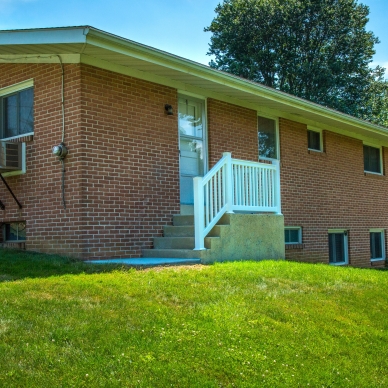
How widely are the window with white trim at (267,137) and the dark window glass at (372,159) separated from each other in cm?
481

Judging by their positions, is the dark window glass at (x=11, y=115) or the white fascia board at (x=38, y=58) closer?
the white fascia board at (x=38, y=58)

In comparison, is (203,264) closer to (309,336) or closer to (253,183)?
(253,183)

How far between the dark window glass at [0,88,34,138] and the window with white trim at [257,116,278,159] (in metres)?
5.21

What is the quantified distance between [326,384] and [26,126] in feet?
24.1

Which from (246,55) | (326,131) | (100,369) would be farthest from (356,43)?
(100,369)

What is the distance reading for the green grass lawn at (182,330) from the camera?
4.18 metres

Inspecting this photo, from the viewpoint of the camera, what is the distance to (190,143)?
11.3 m

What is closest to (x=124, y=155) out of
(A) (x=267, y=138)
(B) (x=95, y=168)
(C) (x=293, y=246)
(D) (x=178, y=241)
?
(B) (x=95, y=168)

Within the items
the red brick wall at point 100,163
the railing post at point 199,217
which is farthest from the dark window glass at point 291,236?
the railing post at point 199,217

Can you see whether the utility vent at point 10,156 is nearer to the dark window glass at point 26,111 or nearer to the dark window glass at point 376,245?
the dark window glass at point 26,111

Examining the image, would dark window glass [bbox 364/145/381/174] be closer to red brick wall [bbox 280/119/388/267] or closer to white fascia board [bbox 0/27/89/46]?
red brick wall [bbox 280/119/388/267]

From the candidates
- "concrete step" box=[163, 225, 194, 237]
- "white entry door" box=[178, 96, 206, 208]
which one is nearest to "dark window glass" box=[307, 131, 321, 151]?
"white entry door" box=[178, 96, 206, 208]

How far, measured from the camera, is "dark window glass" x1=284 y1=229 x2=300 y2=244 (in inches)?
528

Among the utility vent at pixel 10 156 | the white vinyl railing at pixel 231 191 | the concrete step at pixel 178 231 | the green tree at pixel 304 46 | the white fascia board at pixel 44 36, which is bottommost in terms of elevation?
the concrete step at pixel 178 231
